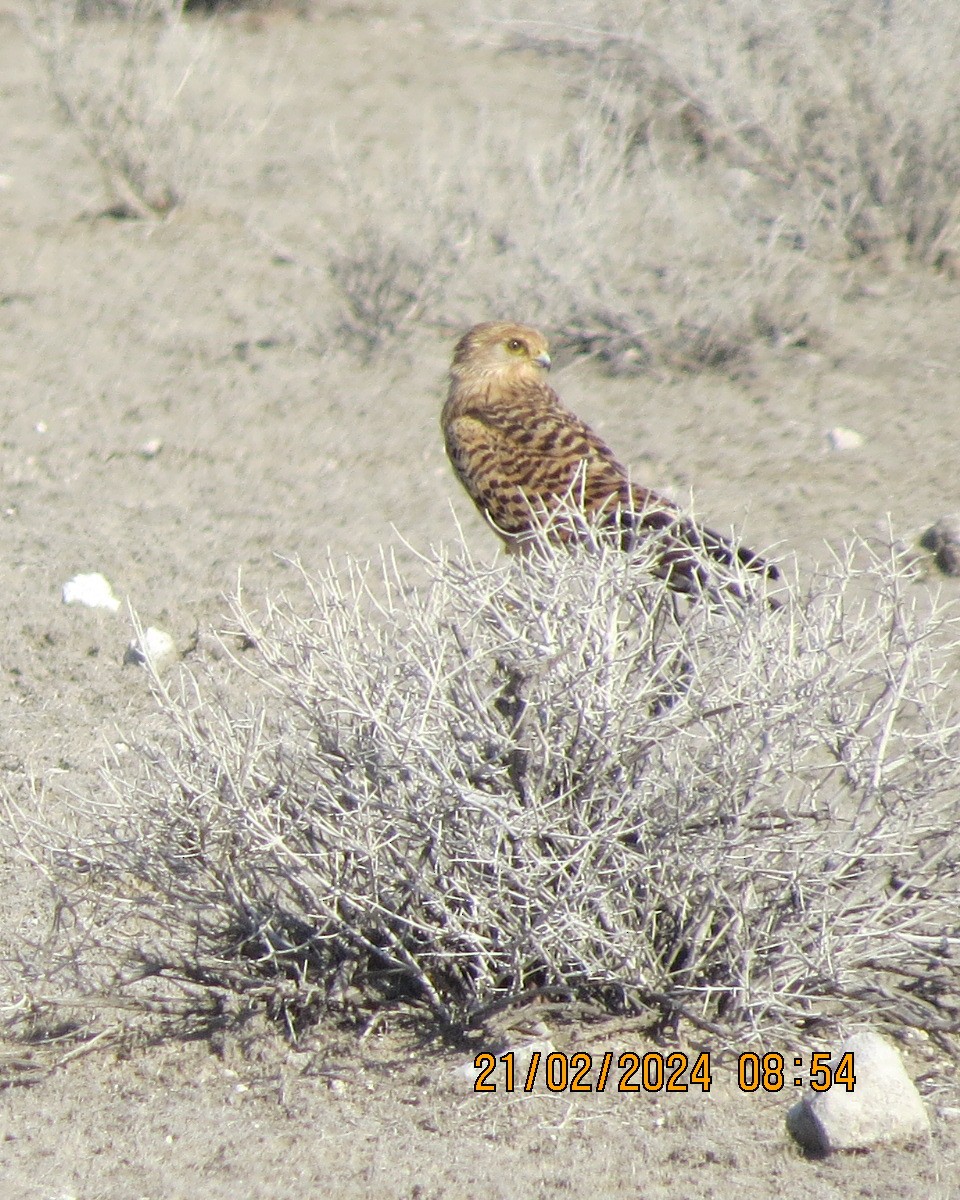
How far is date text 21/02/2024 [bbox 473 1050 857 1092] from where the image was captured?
3311 millimetres

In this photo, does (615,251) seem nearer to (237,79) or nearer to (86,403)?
(86,403)

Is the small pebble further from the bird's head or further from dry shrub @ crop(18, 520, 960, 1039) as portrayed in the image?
dry shrub @ crop(18, 520, 960, 1039)

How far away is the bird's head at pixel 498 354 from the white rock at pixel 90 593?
4.69 feet

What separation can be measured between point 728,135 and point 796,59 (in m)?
0.51

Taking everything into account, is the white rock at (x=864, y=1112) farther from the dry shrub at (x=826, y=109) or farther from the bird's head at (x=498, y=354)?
the dry shrub at (x=826, y=109)

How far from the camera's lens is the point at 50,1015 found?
3.76 meters

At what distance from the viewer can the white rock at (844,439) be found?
6623 mm

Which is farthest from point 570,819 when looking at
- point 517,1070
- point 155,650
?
point 155,650

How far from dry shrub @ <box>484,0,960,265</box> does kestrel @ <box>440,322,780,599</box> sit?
2.47 meters

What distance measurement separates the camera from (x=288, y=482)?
685 centimetres

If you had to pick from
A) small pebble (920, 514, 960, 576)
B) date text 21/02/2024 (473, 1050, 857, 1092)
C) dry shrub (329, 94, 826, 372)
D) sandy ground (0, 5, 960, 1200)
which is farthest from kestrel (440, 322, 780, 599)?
dry shrub (329, 94, 826, 372)

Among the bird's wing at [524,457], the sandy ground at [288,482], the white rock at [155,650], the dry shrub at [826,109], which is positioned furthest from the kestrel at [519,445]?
the dry shrub at [826,109]

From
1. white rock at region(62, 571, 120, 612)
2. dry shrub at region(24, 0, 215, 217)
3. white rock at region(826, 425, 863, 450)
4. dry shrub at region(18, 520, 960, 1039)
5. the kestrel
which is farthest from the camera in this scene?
dry shrub at region(24, 0, 215, 217)

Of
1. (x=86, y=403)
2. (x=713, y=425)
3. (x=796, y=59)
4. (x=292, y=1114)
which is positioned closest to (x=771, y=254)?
(x=713, y=425)
